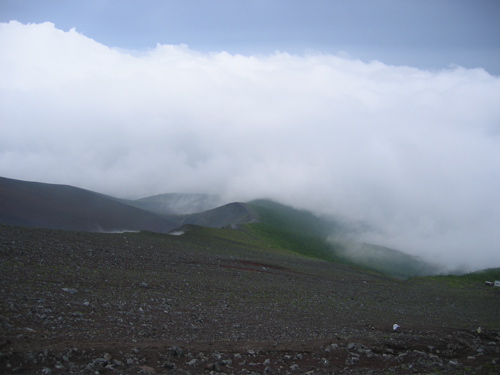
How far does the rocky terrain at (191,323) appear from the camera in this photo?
39.6 ft

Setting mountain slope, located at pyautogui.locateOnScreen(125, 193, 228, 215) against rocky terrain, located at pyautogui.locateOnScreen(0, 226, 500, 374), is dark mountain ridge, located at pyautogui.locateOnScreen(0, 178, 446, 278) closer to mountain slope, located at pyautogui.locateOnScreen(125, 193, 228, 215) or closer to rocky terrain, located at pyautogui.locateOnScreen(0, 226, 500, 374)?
mountain slope, located at pyautogui.locateOnScreen(125, 193, 228, 215)

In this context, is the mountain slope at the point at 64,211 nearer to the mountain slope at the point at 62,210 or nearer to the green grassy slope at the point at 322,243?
the mountain slope at the point at 62,210

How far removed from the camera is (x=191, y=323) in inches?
691

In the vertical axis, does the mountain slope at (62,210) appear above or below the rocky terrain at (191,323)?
above

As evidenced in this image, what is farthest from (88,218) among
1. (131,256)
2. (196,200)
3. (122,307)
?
(196,200)

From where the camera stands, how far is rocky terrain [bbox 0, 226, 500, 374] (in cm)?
1207

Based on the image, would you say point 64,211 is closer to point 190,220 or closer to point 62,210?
point 62,210

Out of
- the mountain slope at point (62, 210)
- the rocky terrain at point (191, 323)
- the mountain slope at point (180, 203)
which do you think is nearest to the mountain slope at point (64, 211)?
the mountain slope at point (62, 210)

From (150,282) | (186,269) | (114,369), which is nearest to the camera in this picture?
(114,369)

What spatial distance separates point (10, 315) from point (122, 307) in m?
4.91

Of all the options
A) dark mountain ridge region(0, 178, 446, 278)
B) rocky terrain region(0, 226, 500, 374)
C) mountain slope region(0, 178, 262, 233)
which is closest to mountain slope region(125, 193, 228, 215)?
dark mountain ridge region(0, 178, 446, 278)

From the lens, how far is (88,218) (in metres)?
71.1

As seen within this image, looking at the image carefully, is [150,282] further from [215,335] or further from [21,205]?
[21,205]

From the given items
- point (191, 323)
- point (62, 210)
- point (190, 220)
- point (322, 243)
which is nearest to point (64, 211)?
point (62, 210)
